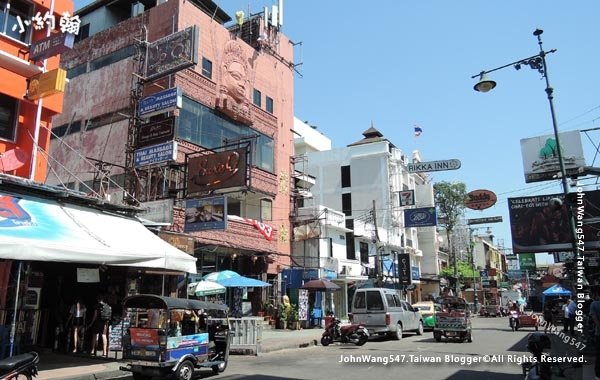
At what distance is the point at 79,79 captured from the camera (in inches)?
1028

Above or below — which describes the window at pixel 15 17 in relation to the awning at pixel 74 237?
above

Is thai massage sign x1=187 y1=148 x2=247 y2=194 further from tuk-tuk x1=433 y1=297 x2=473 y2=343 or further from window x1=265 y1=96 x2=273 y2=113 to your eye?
window x1=265 y1=96 x2=273 y2=113

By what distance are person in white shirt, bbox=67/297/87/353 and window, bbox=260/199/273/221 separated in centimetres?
1407

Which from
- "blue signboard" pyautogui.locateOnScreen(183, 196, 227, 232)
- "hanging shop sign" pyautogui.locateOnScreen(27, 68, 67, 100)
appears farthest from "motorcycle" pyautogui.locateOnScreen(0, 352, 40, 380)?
"blue signboard" pyautogui.locateOnScreen(183, 196, 227, 232)

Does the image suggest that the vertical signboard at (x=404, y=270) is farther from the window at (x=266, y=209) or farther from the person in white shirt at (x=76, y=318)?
the person in white shirt at (x=76, y=318)

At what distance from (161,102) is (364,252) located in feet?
85.2

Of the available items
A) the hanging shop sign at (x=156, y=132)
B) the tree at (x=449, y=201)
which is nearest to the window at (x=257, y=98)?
the hanging shop sign at (x=156, y=132)

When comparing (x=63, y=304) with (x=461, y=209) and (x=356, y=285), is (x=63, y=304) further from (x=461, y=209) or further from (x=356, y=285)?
(x=461, y=209)

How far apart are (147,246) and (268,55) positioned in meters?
19.5

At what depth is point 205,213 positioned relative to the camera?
18156 millimetres

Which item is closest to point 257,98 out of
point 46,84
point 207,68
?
point 207,68

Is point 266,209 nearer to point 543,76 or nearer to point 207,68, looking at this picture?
point 207,68

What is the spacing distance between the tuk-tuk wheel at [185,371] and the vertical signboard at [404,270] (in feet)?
110

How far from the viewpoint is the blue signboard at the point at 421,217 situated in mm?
37375
